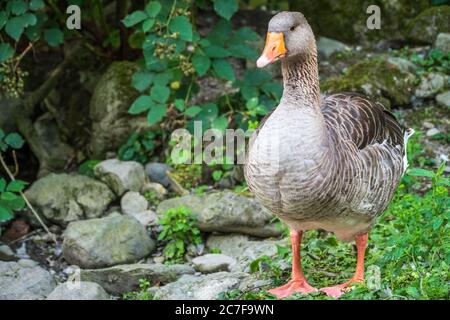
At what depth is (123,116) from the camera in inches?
286

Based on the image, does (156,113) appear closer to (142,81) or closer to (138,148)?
(142,81)

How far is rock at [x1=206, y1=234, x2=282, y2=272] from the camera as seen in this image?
5.42m

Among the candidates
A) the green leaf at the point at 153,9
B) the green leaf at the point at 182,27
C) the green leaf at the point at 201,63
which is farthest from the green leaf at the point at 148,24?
the green leaf at the point at 201,63

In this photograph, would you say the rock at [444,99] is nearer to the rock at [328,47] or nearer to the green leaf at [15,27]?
the rock at [328,47]

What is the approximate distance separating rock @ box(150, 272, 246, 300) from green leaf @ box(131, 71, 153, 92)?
177 cm

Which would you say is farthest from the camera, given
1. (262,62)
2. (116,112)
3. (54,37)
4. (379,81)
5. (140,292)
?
(116,112)

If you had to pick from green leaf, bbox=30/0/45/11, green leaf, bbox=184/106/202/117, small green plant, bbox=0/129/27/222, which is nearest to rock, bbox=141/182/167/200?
green leaf, bbox=184/106/202/117

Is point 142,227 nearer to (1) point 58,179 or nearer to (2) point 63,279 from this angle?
(2) point 63,279

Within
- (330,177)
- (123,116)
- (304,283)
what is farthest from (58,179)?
(330,177)

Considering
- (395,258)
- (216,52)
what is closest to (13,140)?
(216,52)

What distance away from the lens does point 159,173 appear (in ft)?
22.5

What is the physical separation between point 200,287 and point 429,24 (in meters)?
4.09

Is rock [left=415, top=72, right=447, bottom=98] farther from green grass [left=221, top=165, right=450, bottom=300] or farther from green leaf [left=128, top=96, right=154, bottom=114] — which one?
green leaf [left=128, top=96, right=154, bottom=114]
